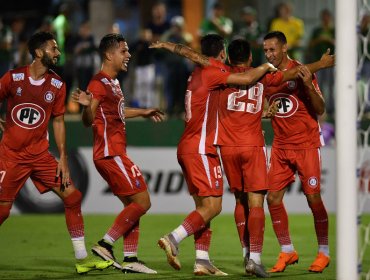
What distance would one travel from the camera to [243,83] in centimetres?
924

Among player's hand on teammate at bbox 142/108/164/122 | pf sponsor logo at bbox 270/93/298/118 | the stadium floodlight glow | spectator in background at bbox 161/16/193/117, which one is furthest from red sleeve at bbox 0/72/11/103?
spectator in background at bbox 161/16/193/117

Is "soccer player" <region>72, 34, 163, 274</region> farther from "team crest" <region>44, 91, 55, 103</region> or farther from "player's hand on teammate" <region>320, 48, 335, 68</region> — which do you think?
"player's hand on teammate" <region>320, 48, 335, 68</region>

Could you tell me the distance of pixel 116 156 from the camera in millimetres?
10047

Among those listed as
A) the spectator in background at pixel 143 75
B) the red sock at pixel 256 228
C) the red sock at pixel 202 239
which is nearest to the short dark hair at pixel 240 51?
the red sock at pixel 256 228

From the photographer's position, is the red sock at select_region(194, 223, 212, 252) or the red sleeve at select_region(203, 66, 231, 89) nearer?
the red sleeve at select_region(203, 66, 231, 89)

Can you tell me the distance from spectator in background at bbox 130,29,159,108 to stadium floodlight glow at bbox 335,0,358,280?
999cm

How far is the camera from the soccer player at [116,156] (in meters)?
9.91

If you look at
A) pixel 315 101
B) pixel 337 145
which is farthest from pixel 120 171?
pixel 337 145

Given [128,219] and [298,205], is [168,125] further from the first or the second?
[128,219]

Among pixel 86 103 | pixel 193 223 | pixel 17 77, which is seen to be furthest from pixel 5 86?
pixel 193 223

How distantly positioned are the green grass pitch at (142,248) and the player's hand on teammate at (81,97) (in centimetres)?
160

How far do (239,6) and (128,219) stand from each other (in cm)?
1453

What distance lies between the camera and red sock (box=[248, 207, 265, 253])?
945 cm

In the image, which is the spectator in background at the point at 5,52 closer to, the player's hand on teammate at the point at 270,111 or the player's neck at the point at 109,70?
the player's neck at the point at 109,70
